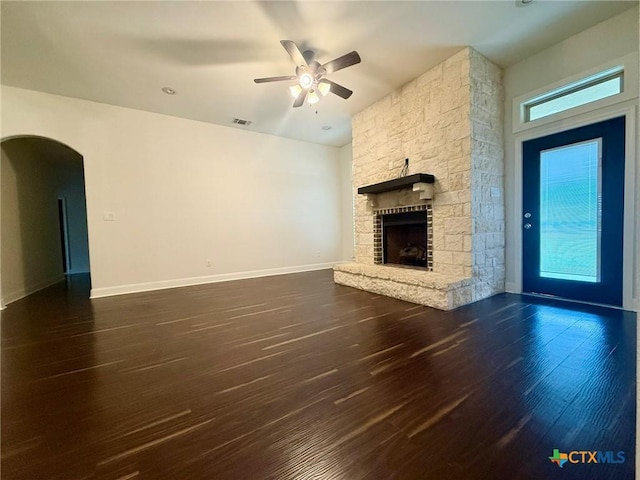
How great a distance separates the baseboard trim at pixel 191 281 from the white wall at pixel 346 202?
77 cm

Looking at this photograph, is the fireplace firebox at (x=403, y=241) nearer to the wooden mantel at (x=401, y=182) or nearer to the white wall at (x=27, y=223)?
the wooden mantel at (x=401, y=182)

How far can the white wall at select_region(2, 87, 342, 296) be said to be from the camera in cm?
377

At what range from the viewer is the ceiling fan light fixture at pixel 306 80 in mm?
2752

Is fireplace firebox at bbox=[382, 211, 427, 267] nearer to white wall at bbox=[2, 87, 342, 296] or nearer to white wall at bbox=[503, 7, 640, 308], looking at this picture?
white wall at bbox=[503, 7, 640, 308]

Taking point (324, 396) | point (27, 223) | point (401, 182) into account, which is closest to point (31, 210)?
point (27, 223)

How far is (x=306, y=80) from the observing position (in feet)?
9.14

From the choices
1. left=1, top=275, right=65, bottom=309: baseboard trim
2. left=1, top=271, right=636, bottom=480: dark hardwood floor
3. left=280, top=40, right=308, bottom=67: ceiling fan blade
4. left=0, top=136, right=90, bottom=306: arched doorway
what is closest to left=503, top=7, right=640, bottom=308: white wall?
left=1, top=271, right=636, bottom=480: dark hardwood floor

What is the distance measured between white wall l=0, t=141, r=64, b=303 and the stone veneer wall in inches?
240

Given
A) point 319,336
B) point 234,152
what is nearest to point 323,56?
point 234,152

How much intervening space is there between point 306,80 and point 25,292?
18.6 ft

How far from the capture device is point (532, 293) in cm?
316

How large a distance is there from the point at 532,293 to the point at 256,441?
11.9 ft

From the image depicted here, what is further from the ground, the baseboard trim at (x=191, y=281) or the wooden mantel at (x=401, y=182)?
the wooden mantel at (x=401, y=182)

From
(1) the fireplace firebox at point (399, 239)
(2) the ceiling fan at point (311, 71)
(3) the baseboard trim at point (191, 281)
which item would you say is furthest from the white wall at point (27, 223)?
(1) the fireplace firebox at point (399, 239)
